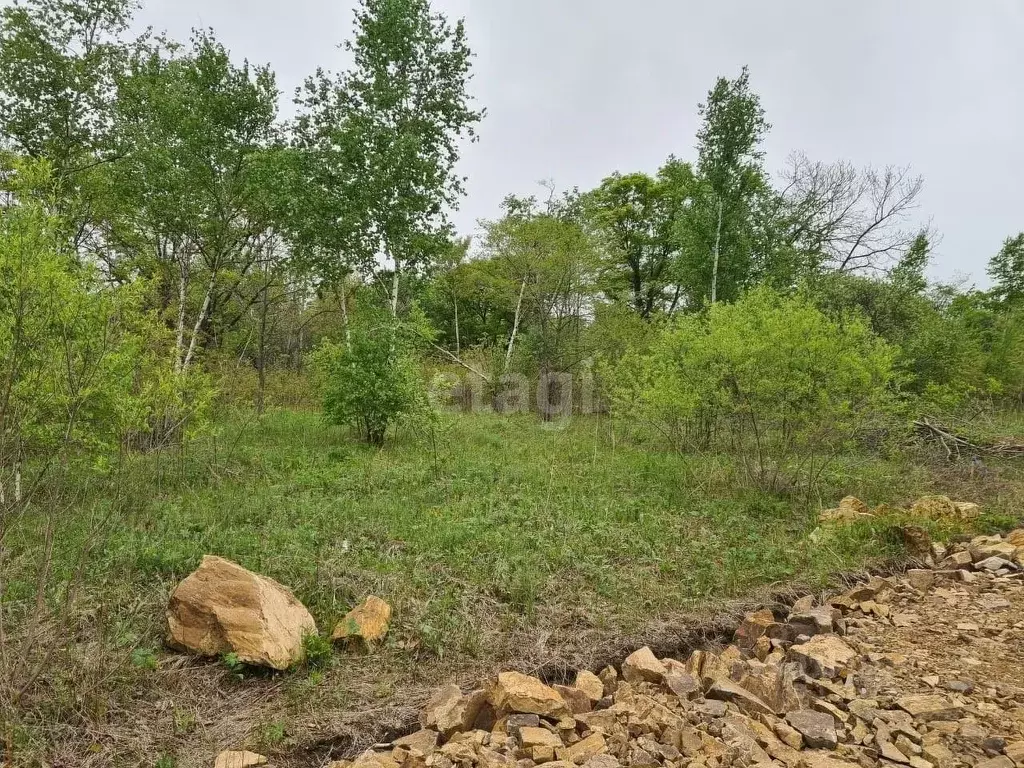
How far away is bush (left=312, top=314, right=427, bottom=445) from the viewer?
9312 mm

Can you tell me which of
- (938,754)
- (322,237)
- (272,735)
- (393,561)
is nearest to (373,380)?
(322,237)

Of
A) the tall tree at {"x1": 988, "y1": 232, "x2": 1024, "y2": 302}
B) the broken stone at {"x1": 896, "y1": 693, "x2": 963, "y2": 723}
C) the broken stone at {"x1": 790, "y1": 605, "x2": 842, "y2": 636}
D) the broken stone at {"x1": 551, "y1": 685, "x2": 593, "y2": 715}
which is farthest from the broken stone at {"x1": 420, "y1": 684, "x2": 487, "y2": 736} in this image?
the tall tree at {"x1": 988, "y1": 232, "x2": 1024, "y2": 302}

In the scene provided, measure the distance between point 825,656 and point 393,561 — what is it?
3.35 meters

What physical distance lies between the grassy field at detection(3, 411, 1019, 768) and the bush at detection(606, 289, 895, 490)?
0.68 metres

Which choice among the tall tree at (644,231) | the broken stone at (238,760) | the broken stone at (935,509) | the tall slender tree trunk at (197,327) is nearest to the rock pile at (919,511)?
the broken stone at (935,509)

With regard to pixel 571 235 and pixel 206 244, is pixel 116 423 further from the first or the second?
pixel 571 235

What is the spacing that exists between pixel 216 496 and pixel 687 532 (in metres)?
5.50

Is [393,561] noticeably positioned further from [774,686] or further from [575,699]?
[774,686]

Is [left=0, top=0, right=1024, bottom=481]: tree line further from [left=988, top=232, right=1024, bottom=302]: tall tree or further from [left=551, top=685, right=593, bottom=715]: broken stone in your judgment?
[left=988, top=232, right=1024, bottom=302]: tall tree

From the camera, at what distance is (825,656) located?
132 inches

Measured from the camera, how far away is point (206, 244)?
11414 mm

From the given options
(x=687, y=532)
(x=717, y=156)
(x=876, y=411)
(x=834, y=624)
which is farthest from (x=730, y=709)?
(x=717, y=156)

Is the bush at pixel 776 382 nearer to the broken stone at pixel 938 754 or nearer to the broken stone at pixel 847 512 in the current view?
the broken stone at pixel 847 512

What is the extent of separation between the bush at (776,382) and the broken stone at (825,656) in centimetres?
360
